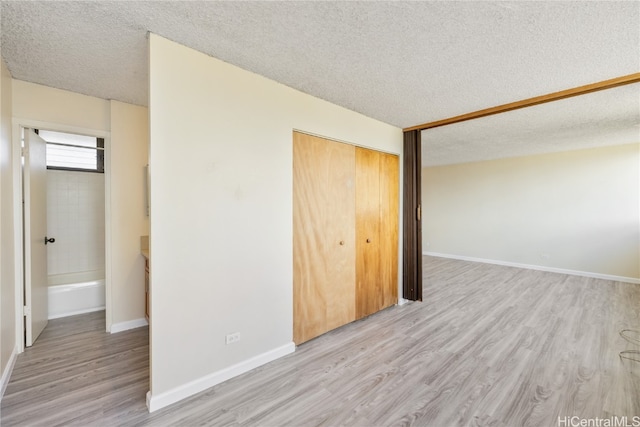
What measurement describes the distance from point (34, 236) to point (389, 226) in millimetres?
3916

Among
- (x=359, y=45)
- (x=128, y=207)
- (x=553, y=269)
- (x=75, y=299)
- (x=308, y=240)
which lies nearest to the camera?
(x=359, y=45)

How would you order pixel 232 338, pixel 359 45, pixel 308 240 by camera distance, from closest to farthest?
pixel 359 45
pixel 232 338
pixel 308 240

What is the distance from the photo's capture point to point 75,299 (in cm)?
332

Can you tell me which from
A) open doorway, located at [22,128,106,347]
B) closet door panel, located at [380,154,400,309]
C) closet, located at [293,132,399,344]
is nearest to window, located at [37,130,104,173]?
open doorway, located at [22,128,106,347]

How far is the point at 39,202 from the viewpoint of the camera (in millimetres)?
2801

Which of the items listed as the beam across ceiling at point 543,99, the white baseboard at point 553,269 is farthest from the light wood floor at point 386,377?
the beam across ceiling at point 543,99

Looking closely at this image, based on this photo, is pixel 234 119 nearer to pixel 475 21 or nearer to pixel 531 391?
pixel 475 21

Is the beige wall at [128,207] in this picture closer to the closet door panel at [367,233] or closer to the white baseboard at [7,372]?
the white baseboard at [7,372]

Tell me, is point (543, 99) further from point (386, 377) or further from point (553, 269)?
point (553, 269)

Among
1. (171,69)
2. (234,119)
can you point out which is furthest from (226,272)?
(171,69)

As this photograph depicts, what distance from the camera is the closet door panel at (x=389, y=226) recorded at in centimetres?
360

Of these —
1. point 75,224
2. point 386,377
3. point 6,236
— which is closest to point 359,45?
point 386,377

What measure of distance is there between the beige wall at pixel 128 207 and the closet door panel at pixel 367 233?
245cm

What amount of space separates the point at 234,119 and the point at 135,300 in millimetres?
2371
